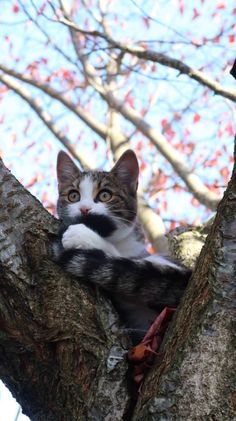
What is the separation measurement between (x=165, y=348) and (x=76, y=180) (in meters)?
2.28

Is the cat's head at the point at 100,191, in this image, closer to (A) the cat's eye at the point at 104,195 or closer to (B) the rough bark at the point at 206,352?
(A) the cat's eye at the point at 104,195

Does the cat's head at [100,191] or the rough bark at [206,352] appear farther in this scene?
the cat's head at [100,191]

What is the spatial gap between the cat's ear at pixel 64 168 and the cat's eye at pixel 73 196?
25 cm

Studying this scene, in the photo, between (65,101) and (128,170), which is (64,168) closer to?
(128,170)

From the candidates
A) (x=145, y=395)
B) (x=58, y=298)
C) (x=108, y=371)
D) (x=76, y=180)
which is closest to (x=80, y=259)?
(x=58, y=298)

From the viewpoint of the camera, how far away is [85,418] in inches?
76.2

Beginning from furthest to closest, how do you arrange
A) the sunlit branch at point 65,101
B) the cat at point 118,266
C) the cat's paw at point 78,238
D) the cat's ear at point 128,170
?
the sunlit branch at point 65,101 < the cat's ear at point 128,170 < the cat's paw at point 78,238 < the cat at point 118,266

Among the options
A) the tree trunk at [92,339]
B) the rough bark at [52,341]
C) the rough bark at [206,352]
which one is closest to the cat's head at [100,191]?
the tree trunk at [92,339]

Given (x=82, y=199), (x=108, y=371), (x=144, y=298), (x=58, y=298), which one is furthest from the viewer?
(x=82, y=199)

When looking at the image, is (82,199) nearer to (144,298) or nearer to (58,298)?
(144,298)

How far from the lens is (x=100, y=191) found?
12.9 ft

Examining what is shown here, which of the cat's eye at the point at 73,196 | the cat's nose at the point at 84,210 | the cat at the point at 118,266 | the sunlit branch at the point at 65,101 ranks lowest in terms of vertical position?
the cat at the point at 118,266

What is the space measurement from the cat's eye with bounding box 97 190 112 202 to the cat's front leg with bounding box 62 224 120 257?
86 centimetres

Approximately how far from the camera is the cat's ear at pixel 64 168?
13.8 ft
